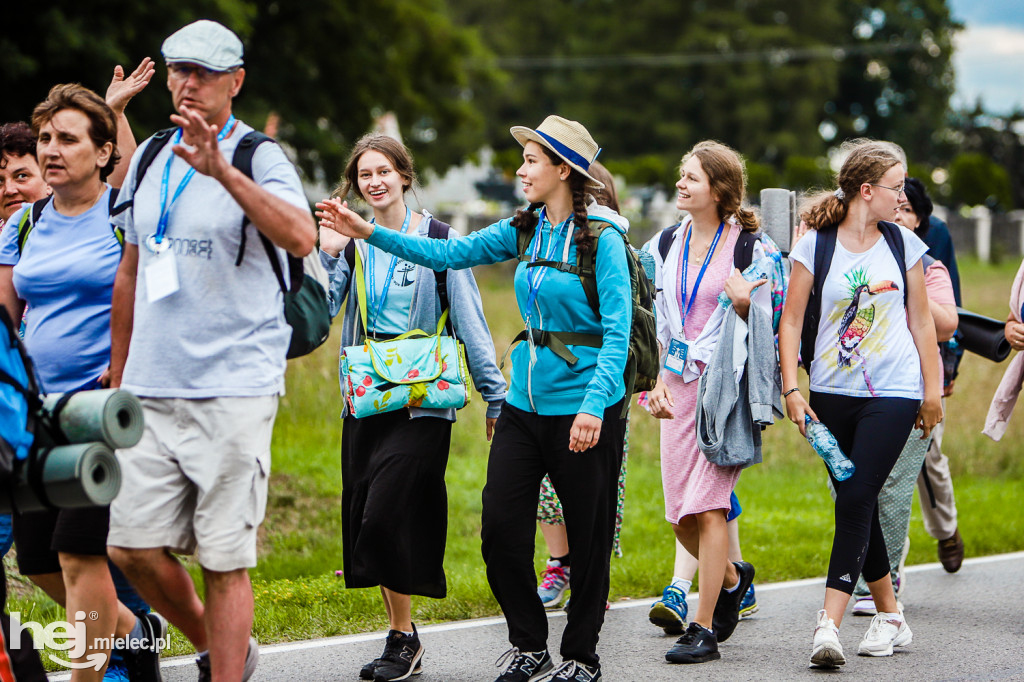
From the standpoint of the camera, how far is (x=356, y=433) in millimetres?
5168

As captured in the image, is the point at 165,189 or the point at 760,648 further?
the point at 760,648

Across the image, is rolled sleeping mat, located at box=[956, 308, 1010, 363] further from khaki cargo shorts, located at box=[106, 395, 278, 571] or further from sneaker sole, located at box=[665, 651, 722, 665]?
khaki cargo shorts, located at box=[106, 395, 278, 571]

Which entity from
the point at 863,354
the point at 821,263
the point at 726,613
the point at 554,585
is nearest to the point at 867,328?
the point at 863,354

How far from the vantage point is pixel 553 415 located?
4.74 m

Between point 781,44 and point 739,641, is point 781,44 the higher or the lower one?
the higher one

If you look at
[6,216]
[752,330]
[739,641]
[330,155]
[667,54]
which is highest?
[667,54]

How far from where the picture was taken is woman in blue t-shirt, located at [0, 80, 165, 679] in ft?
13.3

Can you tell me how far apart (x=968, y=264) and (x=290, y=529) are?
4375 centimetres

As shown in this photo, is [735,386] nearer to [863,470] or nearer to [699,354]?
[699,354]

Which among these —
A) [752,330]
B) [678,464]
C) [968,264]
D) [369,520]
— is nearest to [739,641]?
[678,464]

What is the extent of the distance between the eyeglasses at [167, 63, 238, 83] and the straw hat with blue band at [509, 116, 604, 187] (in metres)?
1.37

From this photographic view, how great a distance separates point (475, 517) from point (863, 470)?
3995 mm

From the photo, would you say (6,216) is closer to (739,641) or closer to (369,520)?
(369,520)

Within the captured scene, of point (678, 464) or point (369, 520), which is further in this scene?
point (678, 464)
